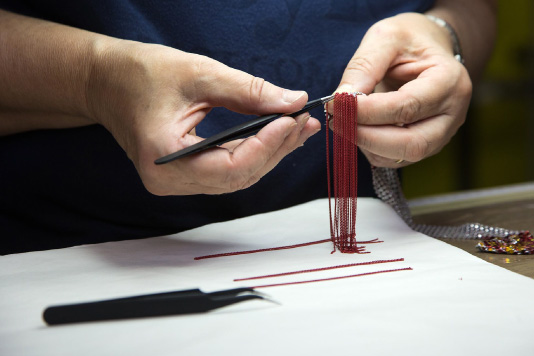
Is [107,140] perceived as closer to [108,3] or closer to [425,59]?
[108,3]

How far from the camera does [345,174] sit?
814 millimetres

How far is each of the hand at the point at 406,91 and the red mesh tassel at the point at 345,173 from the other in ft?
0.05

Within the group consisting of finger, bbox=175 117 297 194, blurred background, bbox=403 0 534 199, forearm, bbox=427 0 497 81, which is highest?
blurred background, bbox=403 0 534 199

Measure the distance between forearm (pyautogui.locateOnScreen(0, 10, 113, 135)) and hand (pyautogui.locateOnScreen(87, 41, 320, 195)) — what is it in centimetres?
8

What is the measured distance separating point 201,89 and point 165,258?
0.74 feet

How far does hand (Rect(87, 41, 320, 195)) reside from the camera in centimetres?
65

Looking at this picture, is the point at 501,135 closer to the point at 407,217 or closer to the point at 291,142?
the point at 407,217

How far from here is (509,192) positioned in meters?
1.11

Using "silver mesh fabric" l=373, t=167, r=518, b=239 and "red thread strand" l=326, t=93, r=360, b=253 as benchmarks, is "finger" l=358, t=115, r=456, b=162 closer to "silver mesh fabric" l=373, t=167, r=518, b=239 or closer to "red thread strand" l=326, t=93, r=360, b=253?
"red thread strand" l=326, t=93, r=360, b=253

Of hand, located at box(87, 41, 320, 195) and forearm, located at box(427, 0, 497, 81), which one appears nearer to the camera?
hand, located at box(87, 41, 320, 195)

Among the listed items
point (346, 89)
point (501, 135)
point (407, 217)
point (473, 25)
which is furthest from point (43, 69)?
point (501, 135)

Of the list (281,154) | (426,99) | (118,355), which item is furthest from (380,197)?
(118,355)

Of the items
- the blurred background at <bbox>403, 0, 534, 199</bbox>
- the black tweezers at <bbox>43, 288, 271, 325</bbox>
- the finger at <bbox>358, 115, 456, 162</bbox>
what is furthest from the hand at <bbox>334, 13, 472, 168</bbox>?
the blurred background at <bbox>403, 0, 534, 199</bbox>

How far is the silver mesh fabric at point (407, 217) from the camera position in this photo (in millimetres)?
857
